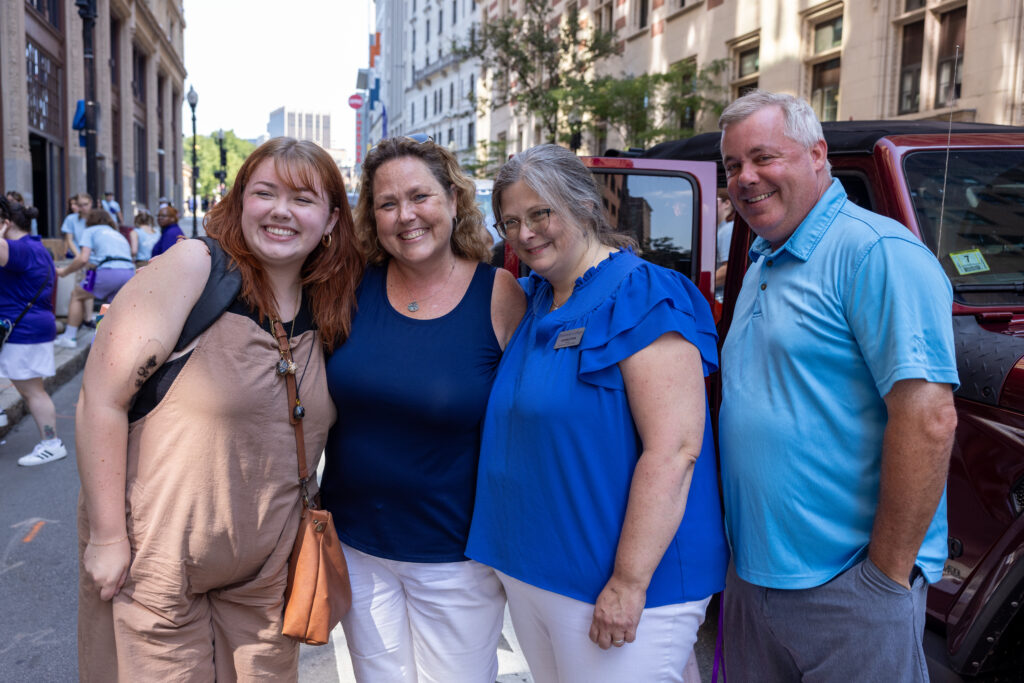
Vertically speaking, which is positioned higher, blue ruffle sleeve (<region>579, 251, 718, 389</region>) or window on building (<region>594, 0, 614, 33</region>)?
window on building (<region>594, 0, 614, 33</region>)

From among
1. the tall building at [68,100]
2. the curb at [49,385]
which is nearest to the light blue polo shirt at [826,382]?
the curb at [49,385]

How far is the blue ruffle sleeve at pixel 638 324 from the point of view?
1.95 m

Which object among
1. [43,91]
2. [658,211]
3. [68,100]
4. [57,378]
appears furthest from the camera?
[68,100]

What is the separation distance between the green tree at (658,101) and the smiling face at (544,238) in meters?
17.7

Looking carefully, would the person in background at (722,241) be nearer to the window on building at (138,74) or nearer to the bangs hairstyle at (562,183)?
the bangs hairstyle at (562,183)

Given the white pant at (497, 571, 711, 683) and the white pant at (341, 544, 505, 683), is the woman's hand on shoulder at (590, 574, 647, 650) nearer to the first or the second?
the white pant at (497, 571, 711, 683)

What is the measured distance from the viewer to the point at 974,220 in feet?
9.86

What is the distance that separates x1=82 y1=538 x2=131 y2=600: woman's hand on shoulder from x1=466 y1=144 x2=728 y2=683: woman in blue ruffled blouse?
3.30 ft

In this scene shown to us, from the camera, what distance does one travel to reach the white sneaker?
6327mm

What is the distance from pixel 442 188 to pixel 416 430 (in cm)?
79

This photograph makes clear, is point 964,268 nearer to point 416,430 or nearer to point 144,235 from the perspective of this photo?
point 416,430

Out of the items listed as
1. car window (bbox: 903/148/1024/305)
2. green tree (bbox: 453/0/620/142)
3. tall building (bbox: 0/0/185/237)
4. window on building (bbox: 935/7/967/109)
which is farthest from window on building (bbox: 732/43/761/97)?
car window (bbox: 903/148/1024/305)

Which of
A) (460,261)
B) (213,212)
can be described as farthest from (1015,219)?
(213,212)

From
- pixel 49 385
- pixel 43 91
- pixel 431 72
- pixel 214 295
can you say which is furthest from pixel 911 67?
pixel 431 72
